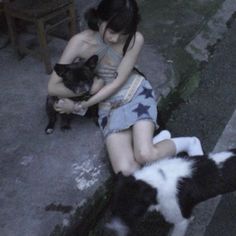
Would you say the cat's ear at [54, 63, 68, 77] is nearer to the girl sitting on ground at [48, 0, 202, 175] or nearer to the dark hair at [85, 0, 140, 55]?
the girl sitting on ground at [48, 0, 202, 175]

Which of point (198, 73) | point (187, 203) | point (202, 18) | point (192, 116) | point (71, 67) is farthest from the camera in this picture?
point (202, 18)

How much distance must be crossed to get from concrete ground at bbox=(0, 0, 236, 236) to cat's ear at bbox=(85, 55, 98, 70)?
1.80 feet

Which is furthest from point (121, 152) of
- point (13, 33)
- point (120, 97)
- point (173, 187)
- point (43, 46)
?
point (13, 33)

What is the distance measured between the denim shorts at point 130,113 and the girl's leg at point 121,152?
0.06 meters

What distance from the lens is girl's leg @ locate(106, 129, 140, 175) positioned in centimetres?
306

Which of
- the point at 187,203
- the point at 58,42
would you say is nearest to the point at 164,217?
the point at 187,203

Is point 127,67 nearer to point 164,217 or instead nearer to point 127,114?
point 127,114

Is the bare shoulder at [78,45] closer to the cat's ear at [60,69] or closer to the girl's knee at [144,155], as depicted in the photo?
the cat's ear at [60,69]

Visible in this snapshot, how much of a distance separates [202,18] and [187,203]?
324 centimetres

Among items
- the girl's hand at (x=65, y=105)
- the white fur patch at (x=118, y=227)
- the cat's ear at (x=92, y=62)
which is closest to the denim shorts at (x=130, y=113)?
the girl's hand at (x=65, y=105)

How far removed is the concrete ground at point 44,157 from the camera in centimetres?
282

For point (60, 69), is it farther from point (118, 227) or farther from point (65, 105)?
point (118, 227)

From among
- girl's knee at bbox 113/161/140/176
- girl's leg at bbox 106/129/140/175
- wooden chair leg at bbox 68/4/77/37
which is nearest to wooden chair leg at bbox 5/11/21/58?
wooden chair leg at bbox 68/4/77/37

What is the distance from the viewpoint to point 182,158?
→ 2883mm
